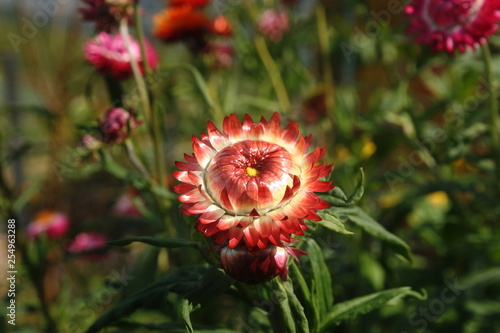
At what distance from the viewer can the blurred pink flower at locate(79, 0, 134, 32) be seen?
131 cm

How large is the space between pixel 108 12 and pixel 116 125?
0.30m

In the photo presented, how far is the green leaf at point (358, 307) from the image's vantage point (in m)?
0.94

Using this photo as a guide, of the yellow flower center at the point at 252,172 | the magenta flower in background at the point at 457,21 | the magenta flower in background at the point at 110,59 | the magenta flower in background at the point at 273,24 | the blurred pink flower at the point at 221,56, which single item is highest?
the magenta flower in background at the point at 273,24

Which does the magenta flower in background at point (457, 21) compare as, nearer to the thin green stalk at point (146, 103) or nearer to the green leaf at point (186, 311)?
the thin green stalk at point (146, 103)

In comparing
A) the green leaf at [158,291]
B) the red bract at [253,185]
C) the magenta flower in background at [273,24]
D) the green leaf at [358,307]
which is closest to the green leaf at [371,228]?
the green leaf at [358,307]

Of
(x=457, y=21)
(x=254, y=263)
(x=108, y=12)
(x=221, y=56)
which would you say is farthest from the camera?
(x=221, y=56)

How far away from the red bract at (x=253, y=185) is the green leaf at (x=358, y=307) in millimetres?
263

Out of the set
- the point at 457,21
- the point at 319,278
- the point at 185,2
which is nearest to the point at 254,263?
the point at 319,278

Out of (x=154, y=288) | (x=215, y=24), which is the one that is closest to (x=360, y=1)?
(x=215, y=24)

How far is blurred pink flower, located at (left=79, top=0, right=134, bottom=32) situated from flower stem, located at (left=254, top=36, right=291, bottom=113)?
1052 millimetres

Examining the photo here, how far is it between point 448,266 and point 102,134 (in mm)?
1268

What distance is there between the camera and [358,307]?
3.16ft

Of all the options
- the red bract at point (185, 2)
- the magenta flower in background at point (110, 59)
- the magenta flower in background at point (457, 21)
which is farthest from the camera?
the red bract at point (185, 2)

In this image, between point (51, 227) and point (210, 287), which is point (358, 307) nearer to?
point (210, 287)
